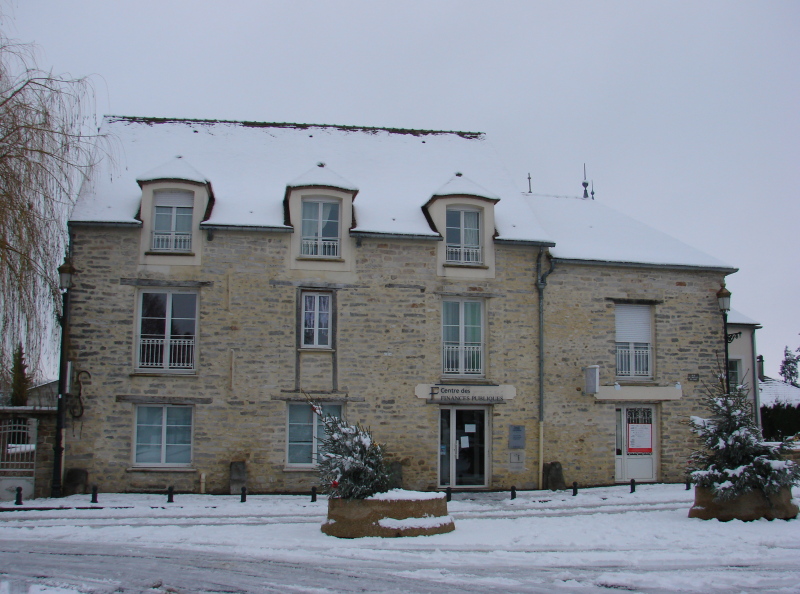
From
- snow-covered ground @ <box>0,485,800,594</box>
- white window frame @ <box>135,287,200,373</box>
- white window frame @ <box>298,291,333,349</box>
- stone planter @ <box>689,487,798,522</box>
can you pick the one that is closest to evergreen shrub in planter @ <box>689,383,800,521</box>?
stone planter @ <box>689,487,798,522</box>

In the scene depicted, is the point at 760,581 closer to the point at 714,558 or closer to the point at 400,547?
the point at 714,558

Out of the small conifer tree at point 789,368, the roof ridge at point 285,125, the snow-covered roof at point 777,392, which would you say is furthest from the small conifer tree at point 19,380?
the small conifer tree at point 789,368

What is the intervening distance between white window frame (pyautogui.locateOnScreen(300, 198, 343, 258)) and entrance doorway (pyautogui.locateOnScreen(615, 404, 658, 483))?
7.57 meters

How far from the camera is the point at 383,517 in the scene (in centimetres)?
1112

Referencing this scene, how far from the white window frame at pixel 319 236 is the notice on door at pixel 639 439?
7.92 meters

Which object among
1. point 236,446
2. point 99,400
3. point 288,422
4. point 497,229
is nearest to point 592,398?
point 497,229

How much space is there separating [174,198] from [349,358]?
511 cm

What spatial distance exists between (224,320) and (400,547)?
24.6 feet

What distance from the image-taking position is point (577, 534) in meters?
11.7

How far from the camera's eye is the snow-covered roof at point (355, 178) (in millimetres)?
16844

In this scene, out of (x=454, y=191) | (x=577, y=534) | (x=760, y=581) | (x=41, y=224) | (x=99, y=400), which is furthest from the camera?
(x=454, y=191)

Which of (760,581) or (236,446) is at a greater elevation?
(236,446)

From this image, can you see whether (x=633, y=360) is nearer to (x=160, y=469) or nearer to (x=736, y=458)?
(x=736, y=458)

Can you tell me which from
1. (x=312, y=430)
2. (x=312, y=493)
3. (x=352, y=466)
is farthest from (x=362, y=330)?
(x=352, y=466)
